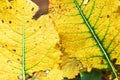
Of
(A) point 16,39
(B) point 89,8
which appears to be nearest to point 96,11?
(B) point 89,8

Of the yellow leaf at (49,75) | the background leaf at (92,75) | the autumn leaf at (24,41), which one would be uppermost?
the autumn leaf at (24,41)

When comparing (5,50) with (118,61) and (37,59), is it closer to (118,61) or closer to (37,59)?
(37,59)

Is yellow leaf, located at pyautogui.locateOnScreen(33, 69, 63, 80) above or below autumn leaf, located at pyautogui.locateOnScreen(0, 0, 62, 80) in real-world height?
below

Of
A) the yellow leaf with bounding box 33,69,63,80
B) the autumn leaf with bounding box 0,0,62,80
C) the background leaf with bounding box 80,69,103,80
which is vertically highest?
the autumn leaf with bounding box 0,0,62,80

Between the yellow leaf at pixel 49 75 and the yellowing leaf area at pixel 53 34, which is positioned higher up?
the yellowing leaf area at pixel 53 34
